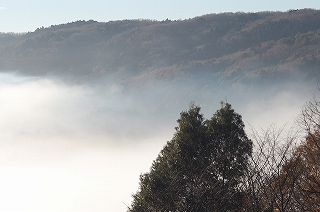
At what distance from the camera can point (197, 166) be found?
20.7 meters

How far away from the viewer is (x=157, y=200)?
814 inches

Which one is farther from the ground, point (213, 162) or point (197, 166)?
point (213, 162)

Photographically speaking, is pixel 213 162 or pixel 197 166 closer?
pixel 197 166

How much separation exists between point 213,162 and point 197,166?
63 cm

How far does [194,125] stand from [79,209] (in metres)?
137

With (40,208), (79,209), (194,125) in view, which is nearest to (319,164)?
(194,125)

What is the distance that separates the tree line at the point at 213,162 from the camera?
55.8 ft

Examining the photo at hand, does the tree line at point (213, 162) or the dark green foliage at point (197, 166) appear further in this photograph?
the dark green foliage at point (197, 166)

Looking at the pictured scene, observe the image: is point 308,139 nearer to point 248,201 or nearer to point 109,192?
point 248,201

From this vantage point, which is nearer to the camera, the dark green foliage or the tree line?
the tree line

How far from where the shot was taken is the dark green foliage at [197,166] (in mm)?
19438

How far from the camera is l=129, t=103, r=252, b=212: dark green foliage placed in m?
19.4

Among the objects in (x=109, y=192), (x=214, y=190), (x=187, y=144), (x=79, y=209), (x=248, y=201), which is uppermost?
(x=109, y=192)

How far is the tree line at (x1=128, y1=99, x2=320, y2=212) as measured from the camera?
55.8 ft
